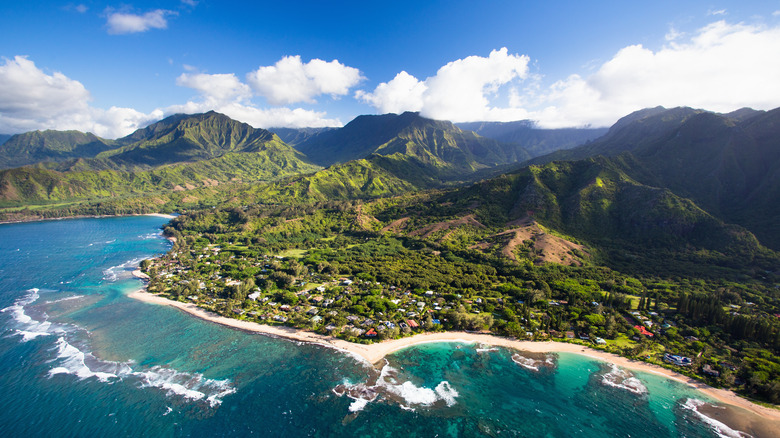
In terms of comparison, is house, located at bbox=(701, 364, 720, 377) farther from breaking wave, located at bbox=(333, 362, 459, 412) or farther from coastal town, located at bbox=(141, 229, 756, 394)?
breaking wave, located at bbox=(333, 362, 459, 412)

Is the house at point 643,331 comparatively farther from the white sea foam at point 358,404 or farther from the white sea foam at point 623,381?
the white sea foam at point 358,404

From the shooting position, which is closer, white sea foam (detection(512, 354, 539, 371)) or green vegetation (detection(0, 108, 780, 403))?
white sea foam (detection(512, 354, 539, 371))

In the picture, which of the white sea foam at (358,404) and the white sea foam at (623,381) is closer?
the white sea foam at (358,404)

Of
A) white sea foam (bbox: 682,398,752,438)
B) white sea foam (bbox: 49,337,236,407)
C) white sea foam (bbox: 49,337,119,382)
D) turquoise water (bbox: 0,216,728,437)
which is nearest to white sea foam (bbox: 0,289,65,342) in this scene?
turquoise water (bbox: 0,216,728,437)

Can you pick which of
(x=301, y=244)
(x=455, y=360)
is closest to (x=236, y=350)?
(x=455, y=360)

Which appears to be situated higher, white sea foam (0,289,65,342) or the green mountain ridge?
the green mountain ridge

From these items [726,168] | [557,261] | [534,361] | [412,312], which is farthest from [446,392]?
[726,168]

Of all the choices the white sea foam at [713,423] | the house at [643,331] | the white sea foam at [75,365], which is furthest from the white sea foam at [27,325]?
the house at [643,331]
